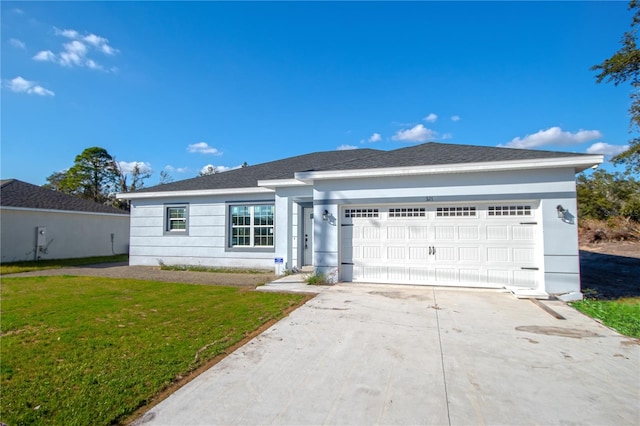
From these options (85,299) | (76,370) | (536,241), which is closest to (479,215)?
(536,241)

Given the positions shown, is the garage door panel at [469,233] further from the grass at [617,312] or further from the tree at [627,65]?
the tree at [627,65]

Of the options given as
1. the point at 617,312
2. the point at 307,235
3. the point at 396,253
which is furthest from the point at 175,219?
the point at 617,312

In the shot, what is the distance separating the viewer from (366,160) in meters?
9.41

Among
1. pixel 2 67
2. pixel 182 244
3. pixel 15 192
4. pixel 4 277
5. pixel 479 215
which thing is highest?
pixel 2 67

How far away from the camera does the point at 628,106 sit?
15562 mm

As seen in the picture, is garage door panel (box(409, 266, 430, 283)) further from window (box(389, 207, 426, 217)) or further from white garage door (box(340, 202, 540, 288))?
window (box(389, 207, 426, 217))

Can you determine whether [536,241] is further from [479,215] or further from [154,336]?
[154,336]

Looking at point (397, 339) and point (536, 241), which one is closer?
point (397, 339)

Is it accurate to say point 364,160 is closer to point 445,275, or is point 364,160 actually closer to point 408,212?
point 408,212

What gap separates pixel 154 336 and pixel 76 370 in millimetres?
1132

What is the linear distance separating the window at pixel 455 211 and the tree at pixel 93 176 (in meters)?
36.9

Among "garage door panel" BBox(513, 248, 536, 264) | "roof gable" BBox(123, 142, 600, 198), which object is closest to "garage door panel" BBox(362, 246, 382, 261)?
"roof gable" BBox(123, 142, 600, 198)

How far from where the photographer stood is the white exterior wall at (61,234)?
1512 centimetres

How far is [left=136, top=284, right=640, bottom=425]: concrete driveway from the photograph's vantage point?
8.71 feet
